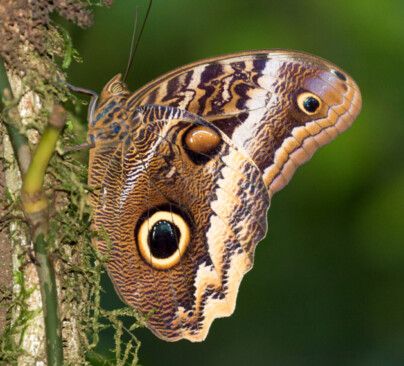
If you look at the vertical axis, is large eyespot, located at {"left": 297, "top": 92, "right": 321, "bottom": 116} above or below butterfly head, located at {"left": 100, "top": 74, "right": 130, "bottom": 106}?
below

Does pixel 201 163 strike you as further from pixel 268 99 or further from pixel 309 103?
pixel 309 103

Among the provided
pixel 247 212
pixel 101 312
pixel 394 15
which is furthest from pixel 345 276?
pixel 101 312

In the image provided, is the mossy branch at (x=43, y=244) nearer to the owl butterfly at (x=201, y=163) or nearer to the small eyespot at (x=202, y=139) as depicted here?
the owl butterfly at (x=201, y=163)

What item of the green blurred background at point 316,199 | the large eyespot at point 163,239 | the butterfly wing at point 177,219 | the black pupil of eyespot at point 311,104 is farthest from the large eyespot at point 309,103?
the green blurred background at point 316,199

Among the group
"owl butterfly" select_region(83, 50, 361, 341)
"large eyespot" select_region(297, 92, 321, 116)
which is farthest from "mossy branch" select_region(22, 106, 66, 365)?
"large eyespot" select_region(297, 92, 321, 116)

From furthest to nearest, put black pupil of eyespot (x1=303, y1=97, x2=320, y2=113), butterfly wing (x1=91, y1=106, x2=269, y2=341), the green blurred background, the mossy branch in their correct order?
the green blurred background → black pupil of eyespot (x1=303, y1=97, x2=320, y2=113) → butterfly wing (x1=91, y1=106, x2=269, y2=341) → the mossy branch

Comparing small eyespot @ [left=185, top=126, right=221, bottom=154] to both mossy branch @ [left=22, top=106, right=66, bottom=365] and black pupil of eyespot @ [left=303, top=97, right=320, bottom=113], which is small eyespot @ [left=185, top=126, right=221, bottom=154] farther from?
mossy branch @ [left=22, top=106, right=66, bottom=365]
